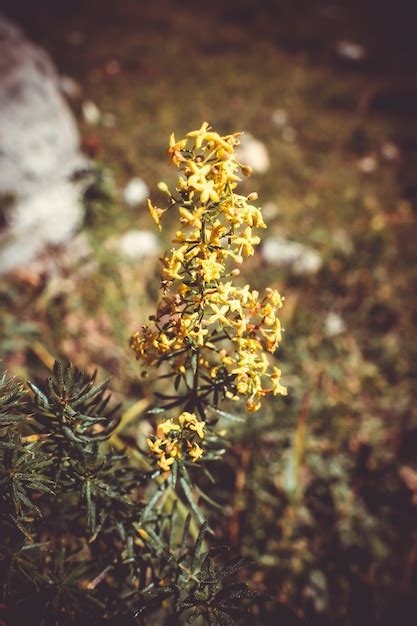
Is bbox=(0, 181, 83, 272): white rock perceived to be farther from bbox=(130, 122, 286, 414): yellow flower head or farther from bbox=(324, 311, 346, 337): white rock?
bbox=(130, 122, 286, 414): yellow flower head

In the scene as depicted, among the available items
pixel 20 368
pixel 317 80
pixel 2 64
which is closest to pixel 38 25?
pixel 2 64

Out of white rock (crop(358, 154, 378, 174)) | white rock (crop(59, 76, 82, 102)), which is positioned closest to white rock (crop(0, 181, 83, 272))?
white rock (crop(59, 76, 82, 102))

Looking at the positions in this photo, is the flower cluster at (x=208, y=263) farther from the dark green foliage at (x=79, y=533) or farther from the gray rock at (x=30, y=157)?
the gray rock at (x=30, y=157)

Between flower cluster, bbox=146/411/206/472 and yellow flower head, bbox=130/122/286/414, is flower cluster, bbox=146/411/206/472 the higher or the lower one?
the lower one

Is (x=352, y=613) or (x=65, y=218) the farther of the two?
(x=65, y=218)

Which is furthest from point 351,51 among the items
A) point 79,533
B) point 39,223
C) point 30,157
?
point 79,533

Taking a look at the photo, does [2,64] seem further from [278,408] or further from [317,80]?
[317,80]
